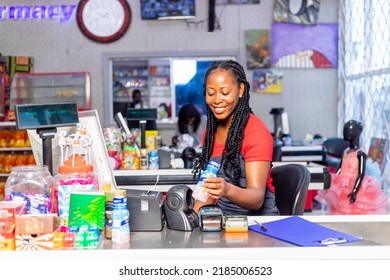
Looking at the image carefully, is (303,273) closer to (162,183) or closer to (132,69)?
(162,183)

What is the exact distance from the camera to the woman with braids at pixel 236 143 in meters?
2.11

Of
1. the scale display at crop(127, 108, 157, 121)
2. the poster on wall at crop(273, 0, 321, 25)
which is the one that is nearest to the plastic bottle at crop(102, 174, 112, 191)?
the scale display at crop(127, 108, 157, 121)

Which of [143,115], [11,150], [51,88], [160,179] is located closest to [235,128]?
[160,179]

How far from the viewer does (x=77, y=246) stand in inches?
63.6

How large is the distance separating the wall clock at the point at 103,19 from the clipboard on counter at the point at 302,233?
6.70 m

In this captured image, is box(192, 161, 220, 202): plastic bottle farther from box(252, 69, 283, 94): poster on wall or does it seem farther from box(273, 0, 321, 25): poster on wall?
box(273, 0, 321, 25): poster on wall

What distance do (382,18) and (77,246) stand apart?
4719mm

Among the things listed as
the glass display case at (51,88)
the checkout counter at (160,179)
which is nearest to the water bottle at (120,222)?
the checkout counter at (160,179)

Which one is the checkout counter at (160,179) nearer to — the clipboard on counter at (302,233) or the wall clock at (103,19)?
the clipboard on counter at (302,233)

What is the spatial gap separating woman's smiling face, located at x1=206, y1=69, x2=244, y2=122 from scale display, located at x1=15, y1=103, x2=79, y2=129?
1.67 ft

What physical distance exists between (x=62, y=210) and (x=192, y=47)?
6.63m

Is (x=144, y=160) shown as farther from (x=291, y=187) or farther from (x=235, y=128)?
(x=235, y=128)

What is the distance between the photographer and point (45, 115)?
199cm

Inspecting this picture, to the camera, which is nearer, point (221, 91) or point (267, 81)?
point (221, 91)
